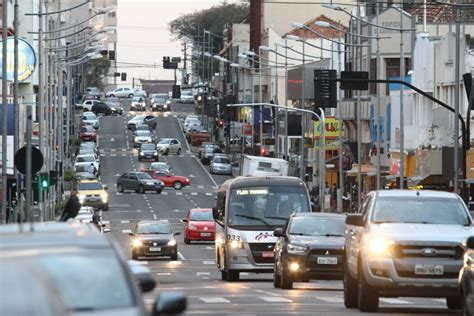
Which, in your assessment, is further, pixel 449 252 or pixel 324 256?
pixel 324 256

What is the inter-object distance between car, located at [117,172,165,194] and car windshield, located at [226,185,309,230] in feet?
207

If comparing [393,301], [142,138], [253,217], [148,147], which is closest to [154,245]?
[253,217]

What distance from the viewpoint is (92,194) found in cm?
8594

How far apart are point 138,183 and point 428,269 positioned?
263 feet

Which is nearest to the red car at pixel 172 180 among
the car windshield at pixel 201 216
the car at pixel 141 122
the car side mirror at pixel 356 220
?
the car windshield at pixel 201 216

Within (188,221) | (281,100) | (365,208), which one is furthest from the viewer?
(281,100)

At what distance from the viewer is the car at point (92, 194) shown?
279 ft

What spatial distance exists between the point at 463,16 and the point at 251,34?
239 feet

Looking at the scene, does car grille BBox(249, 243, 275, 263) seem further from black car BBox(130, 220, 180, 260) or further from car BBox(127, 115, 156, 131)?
car BBox(127, 115, 156, 131)

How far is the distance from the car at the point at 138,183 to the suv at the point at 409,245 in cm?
7858

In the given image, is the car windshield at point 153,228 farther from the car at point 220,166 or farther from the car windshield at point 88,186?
the car at point 220,166

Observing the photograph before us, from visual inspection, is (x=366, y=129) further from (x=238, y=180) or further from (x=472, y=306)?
(x=472, y=306)

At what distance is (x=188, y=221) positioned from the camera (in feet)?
216

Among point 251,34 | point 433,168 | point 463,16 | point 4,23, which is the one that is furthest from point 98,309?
point 251,34
